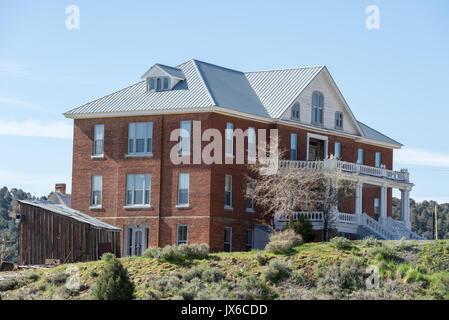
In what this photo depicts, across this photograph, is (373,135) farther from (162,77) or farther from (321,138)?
(162,77)

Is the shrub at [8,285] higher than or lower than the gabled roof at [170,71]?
lower

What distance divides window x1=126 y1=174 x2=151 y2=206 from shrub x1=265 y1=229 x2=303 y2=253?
36.2ft

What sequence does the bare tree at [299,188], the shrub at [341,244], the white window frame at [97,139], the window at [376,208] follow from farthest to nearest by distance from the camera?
the window at [376,208] < the white window frame at [97,139] < the bare tree at [299,188] < the shrub at [341,244]

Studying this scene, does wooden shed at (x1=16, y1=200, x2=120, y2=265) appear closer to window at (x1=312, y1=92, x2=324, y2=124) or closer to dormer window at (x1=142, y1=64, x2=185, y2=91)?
dormer window at (x1=142, y1=64, x2=185, y2=91)

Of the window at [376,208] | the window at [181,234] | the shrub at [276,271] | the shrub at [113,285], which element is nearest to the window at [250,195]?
the window at [181,234]

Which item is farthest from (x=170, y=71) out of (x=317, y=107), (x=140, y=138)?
(x=317, y=107)

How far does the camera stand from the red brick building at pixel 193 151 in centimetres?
5803

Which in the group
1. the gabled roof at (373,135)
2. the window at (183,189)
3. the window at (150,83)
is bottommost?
the window at (183,189)

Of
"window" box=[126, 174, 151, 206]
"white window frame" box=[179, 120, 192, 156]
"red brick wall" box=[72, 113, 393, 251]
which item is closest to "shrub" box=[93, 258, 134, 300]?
"red brick wall" box=[72, 113, 393, 251]

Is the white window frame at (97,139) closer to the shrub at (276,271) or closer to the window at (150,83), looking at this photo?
the window at (150,83)

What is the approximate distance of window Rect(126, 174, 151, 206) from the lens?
5959cm

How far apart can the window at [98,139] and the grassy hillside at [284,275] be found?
13024 mm
